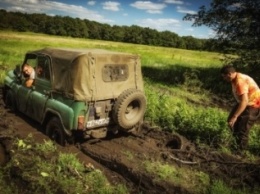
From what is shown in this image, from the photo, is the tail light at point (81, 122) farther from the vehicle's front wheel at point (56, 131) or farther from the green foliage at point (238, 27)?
the green foliage at point (238, 27)

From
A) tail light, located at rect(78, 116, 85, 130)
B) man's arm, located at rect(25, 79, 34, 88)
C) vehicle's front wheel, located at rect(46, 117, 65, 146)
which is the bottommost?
vehicle's front wheel, located at rect(46, 117, 65, 146)

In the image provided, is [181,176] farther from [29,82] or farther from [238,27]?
[238,27]

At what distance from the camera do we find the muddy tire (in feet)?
21.0

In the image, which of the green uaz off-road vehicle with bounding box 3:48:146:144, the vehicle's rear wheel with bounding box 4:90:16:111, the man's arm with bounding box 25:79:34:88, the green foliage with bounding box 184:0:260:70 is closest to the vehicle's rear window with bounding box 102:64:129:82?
the green uaz off-road vehicle with bounding box 3:48:146:144

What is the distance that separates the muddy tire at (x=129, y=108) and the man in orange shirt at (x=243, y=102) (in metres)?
1.94

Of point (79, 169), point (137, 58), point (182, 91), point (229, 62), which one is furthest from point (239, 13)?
point (79, 169)

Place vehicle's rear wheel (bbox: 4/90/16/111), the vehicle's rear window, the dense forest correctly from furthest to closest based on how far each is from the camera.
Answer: the dense forest → vehicle's rear wheel (bbox: 4/90/16/111) → the vehicle's rear window

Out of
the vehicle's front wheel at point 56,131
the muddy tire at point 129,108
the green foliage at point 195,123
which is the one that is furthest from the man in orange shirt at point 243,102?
the vehicle's front wheel at point 56,131

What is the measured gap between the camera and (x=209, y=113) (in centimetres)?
855

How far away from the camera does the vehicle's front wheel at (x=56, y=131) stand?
6.43 m

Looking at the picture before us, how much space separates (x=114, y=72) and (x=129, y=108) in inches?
35.8

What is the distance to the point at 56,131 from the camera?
667 cm

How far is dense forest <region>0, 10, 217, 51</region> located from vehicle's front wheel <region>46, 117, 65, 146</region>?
7914cm

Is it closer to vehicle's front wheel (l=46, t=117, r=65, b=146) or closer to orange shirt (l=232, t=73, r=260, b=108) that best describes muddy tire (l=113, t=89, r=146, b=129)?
vehicle's front wheel (l=46, t=117, r=65, b=146)
